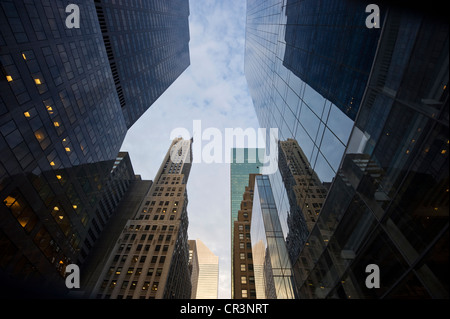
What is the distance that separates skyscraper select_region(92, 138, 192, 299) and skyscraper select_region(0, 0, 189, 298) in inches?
441

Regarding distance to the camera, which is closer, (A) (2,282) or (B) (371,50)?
(B) (371,50)

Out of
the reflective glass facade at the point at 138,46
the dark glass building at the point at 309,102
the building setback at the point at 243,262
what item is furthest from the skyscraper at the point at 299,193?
the reflective glass facade at the point at 138,46

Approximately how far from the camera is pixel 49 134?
113 ft

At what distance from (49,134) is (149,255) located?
151 feet

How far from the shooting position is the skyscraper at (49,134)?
27.4 meters

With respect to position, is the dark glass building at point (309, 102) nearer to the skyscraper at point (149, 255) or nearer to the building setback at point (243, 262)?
the building setback at point (243, 262)

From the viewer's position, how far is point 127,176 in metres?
106

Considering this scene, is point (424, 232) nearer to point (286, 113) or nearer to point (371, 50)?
point (371, 50)

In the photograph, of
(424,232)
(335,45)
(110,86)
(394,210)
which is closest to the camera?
(424,232)

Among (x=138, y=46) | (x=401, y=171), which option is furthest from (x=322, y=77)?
(x=138, y=46)

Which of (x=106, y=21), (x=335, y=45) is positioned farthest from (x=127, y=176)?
(x=335, y=45)

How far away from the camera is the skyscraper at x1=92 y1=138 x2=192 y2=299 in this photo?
186 ft

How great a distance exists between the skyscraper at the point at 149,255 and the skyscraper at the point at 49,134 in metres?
11.2
